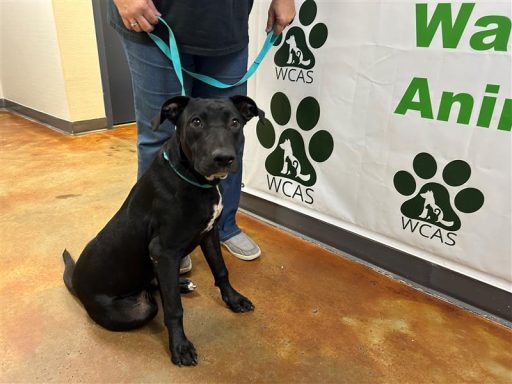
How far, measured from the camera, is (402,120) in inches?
68.9

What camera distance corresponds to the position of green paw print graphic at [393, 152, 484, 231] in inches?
64.8

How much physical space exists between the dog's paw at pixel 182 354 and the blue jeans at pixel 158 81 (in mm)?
753

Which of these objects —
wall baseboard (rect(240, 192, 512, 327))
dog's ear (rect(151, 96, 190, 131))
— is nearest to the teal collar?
dog's ear (rect(151, 96, 190, 131))

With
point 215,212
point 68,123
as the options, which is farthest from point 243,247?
point 68,123

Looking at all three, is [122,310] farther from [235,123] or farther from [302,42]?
→ [302,42]

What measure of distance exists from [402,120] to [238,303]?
105cm

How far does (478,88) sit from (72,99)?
3.88 metres

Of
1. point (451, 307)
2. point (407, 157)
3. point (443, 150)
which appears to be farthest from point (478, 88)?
point (451, 307)

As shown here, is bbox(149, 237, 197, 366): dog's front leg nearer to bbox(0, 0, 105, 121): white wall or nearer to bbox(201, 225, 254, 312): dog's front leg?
bbox(201, 225, 254, 312): dog's front leg

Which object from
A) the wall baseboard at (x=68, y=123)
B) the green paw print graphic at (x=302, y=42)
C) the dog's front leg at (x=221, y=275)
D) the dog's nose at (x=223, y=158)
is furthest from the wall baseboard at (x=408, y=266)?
the wall baseboard at (x=68, y=123)

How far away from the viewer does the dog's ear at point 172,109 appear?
1.32 m

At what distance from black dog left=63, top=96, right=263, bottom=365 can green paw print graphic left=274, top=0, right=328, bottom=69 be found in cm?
71

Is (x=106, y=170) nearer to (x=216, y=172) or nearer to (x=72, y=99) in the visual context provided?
(x=72, y=99)

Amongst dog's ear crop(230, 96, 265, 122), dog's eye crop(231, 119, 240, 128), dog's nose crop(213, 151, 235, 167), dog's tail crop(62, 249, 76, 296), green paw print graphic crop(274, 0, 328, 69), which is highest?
green paw print graphic crop(274, 0, 328, 69)
